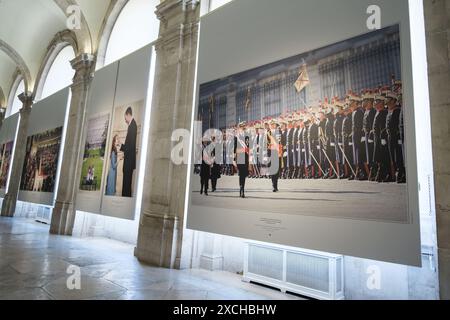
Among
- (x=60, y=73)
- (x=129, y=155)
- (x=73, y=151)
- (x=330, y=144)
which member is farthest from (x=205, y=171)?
(x=60, y=73)

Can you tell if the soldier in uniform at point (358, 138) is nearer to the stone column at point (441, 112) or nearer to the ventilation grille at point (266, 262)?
the stone column at point (441, 112)

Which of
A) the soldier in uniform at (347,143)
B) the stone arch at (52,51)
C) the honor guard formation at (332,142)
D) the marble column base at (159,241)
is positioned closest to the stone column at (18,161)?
the stone arch at (52,51)

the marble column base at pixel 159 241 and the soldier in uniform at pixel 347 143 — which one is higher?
the soldier in uniform at pixel 347 143

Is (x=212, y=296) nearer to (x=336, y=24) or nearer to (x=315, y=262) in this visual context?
(x=315, y=262)

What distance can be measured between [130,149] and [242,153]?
319 cm

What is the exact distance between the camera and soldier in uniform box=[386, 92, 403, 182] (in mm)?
3113

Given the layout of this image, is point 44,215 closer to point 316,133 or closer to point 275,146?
point 275,146

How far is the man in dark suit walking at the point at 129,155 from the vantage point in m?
6.45

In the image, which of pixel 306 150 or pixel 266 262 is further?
pixel 266 262

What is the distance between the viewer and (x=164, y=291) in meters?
3.74

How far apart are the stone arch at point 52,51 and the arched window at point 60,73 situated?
0.36 feet

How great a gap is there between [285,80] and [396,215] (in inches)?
87.1

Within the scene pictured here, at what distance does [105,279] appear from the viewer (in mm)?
4109

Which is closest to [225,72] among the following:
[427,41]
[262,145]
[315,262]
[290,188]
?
[262,145]
